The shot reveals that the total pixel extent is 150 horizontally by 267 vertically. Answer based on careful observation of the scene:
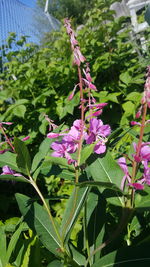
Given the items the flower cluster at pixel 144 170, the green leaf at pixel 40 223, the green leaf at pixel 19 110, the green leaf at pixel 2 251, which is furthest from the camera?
the green leaf at pixel 19 110

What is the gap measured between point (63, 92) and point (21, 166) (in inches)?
83.7

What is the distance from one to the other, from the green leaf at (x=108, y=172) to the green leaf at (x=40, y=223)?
9.2 inches

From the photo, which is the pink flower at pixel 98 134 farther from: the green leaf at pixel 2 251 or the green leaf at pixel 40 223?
the green leaf at pixel 2 251

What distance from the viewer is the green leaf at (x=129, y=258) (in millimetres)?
704

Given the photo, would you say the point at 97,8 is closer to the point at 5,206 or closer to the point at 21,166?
the point at 5,206

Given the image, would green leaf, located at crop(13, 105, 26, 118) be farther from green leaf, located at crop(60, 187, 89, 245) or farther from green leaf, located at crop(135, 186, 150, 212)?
green leaf, located at crop(135, 186, 150, 212)

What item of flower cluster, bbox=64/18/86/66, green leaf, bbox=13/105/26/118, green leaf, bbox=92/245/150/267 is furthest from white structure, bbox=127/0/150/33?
green leaf, bbox=92/245/150/267

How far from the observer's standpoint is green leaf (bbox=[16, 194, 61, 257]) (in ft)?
2.85

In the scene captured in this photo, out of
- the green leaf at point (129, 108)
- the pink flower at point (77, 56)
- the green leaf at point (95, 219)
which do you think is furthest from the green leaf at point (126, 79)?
the pink flower at point (77, 56)

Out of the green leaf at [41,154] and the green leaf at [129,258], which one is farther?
the green leaf at [41,154]

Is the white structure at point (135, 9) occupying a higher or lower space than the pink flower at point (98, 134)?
higher

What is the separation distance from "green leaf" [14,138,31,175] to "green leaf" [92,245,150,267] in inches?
12.4

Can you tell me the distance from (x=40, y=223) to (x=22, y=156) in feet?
0.98

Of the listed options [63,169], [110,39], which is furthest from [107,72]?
[63,169]
